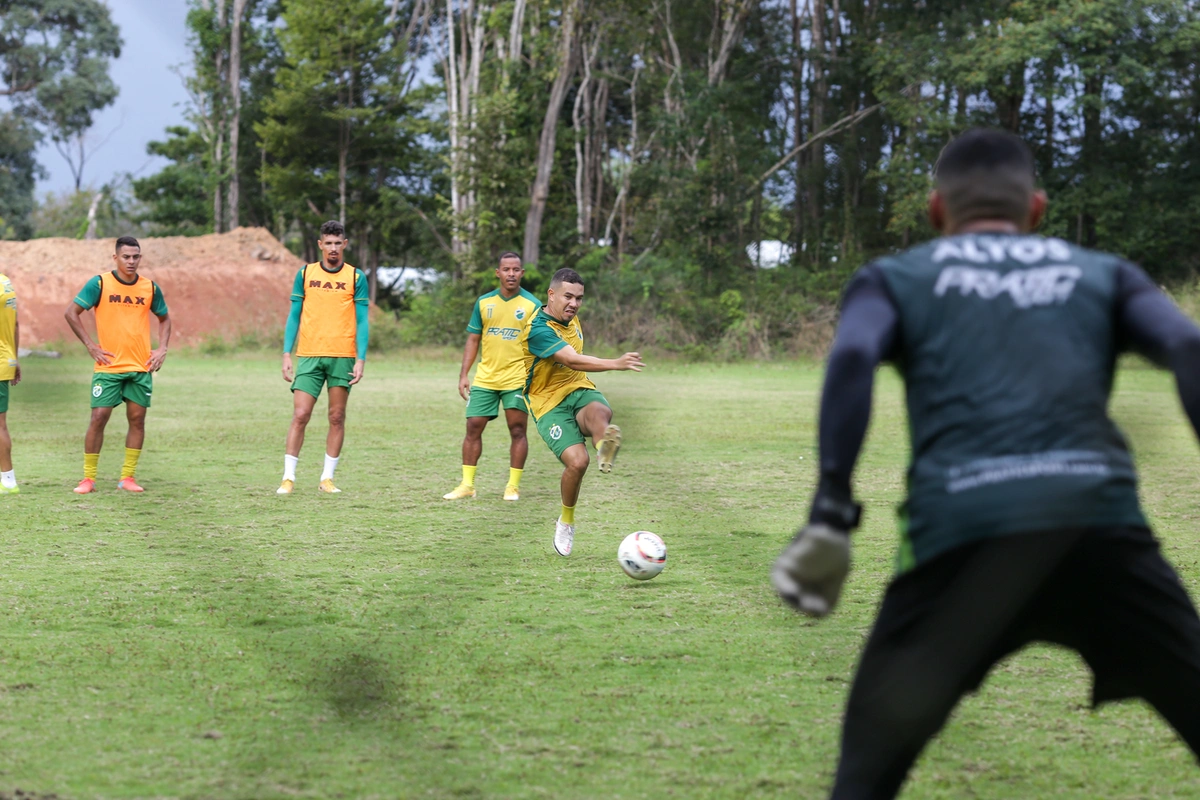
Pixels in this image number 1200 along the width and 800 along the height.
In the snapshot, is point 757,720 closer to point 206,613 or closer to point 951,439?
point 951,439

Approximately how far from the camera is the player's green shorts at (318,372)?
33.2 ft

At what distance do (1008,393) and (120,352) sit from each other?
8.89 metres

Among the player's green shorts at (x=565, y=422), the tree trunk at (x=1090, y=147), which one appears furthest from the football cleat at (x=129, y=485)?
the tree trunk at (x=1090, y=147)

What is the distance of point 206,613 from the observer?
5836 millimetres

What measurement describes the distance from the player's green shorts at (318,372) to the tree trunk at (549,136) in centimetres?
2257

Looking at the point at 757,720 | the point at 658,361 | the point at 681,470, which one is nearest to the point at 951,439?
the point at 757,720

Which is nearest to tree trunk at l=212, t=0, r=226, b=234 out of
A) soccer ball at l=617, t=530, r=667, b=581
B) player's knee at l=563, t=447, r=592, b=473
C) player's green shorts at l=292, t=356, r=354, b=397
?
player's green shorts at l=292, t=356, r=354, b=397

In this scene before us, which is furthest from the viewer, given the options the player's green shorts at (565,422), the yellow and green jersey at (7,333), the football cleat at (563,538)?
the yellow and green jersey at (7,333)

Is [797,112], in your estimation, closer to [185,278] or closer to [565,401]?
[185,278]

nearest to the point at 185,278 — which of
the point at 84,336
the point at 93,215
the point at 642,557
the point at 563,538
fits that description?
the point at 93,215

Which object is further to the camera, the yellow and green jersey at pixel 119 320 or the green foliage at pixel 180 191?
the green foliage at pixel 180 191

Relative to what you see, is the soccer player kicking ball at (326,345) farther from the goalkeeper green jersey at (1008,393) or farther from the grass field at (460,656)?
the goalkeeper green jersey at (1008,393)

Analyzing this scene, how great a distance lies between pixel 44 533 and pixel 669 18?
98.5 ft

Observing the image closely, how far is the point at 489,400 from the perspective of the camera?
10.3m
